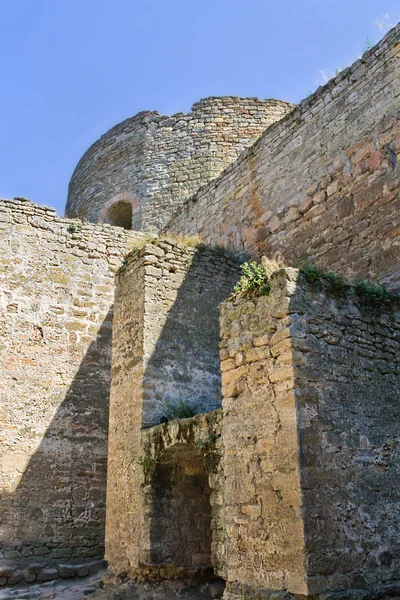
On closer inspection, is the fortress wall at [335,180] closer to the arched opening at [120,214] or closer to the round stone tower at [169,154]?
the round stone tower at [169,154]

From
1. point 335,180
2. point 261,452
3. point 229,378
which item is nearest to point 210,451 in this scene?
point 229,378

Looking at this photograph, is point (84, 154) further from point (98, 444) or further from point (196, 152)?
point (98, 444)

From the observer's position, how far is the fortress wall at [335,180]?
6746 mm

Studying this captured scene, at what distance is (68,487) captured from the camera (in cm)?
786

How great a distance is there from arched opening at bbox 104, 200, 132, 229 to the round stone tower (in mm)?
28

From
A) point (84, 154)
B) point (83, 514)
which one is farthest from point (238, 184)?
point (84, 154)

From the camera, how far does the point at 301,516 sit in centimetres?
414

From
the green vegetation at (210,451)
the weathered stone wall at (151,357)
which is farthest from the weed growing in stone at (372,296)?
the weathered stone wall at (151,357)

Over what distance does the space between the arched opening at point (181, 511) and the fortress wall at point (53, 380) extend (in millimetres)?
2225

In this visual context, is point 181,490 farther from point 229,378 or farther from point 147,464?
point 229,378

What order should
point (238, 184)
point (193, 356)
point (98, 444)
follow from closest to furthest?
1. point (193, 356)
2. point (98, 444)
3. point (238, 184)

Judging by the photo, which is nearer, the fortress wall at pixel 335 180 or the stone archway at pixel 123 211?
the fortress wall at pixel 335 180

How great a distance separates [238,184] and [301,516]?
21.4ft

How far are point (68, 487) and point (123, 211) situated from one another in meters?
8.90
